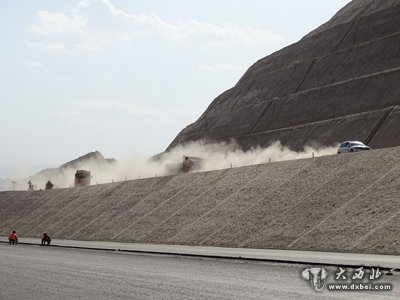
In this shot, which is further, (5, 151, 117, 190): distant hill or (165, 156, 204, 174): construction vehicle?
(5, 151, 117, 190): distant hill

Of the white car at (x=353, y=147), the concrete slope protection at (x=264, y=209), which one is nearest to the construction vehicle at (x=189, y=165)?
the concrete slope protection at (x=264, y=209)

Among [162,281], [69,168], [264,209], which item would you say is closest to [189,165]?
[264,209]

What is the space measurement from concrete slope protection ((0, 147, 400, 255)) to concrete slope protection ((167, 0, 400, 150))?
20548 millimetres

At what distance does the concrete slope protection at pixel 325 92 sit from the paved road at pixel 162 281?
4062cm

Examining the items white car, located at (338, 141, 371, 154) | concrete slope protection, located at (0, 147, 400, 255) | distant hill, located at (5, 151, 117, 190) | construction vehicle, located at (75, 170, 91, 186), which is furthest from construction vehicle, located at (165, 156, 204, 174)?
distant hill, located at (5, 151, 117, 190)

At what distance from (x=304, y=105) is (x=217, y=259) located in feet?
191

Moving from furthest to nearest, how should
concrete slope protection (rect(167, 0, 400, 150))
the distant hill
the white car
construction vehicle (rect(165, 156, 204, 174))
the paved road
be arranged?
the distant hill, concrete slope protection (rect(167, 0, 400, 150)), construction vehicle (rect(165, 156, 204, 174)), the white car, the paved road

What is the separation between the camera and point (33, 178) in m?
141

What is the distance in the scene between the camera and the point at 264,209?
36969 millimetres

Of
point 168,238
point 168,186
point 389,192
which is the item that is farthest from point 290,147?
point 389,192

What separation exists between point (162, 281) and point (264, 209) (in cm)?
2084

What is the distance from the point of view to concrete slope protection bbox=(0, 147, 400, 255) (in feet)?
95.7

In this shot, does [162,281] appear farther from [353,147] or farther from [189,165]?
[189,165]

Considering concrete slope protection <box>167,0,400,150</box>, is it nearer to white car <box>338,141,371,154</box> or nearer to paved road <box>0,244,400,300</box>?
white car <box>338,141,371,154</box>
